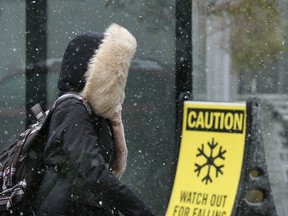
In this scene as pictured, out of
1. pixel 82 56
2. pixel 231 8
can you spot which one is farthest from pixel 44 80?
pixel 82 56

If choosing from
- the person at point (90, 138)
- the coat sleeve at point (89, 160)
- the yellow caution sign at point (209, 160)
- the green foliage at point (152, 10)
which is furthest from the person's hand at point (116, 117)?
the green foliage at point (152, 10)

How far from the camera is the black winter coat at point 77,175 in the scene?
3.65m

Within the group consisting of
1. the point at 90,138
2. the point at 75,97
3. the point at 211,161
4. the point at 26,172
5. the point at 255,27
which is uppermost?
the point at 255,27

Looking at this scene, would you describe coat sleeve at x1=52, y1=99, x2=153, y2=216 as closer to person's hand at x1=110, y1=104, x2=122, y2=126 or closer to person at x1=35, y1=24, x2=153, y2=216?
person at x1=35, y1=24, x2=153, y2=216

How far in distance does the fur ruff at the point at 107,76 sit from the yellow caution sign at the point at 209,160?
2.56 meters

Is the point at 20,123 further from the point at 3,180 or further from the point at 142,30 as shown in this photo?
the point at 3,180

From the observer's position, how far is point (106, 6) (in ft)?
24.1

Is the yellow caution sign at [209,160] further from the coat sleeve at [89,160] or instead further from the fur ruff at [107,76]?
the coat sleeve at [89,160]

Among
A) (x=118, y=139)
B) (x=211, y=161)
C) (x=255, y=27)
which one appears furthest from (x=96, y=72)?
(x=255, y=27)

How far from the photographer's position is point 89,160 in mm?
3637

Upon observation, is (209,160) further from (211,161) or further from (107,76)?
(107,76)

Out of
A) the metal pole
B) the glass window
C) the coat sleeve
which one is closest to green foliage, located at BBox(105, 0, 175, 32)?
the metal pole

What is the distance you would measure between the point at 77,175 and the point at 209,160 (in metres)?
3.05

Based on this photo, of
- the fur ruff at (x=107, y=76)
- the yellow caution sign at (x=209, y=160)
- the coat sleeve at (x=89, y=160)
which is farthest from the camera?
the yellow caution sign at (x=209, y=160)
